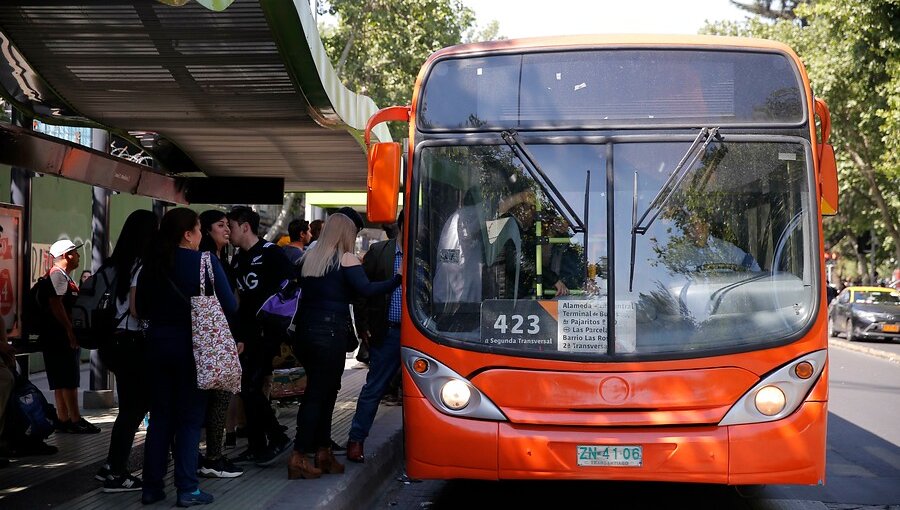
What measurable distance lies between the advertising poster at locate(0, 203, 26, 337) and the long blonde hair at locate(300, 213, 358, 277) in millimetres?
3899

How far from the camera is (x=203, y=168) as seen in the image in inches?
436

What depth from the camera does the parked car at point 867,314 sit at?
2795 cm

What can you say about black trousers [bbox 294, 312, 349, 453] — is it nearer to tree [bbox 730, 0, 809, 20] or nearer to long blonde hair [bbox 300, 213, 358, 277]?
long blonde hair [bbox 300, 213, 358, 277]

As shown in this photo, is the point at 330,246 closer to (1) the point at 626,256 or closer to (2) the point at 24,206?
(1) the point at 626,256

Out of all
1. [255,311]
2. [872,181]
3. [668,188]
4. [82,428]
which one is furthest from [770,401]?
[872,181]

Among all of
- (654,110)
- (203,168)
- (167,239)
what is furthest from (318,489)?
(203,168)

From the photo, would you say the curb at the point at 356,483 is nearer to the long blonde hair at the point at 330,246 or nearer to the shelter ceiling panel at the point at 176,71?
the long blonde hair at the point at 330,246

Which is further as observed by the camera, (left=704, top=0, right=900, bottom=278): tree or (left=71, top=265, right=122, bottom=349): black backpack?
(left=704, top=0, right=900, bottom=278): tree

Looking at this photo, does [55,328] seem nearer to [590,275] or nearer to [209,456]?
[209,456]

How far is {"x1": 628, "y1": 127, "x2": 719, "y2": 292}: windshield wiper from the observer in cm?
601

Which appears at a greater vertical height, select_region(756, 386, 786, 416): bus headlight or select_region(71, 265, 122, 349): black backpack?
select_region(71, 265, 122, 349): black backpack

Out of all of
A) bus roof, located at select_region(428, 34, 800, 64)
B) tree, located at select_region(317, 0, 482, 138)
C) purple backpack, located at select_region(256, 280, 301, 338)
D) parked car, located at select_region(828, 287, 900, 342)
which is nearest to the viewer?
bus roof, located at select_region(428, 34, 800, 64)

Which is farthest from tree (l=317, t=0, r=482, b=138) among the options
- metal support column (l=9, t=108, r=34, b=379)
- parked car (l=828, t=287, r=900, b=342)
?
metal support column (l=9, t=108, r=34, b=379)

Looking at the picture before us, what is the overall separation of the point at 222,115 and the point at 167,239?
2.98 meters
